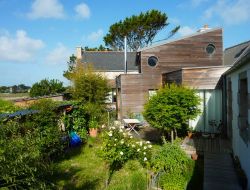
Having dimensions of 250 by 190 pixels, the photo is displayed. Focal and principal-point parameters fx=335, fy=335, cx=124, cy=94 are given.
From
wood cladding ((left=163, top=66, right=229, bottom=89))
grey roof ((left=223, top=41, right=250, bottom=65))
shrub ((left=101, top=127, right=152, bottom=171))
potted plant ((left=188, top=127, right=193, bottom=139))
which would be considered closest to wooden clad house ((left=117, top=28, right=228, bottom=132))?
grey roof ((left=223, top=41, right=250, bottom=65))

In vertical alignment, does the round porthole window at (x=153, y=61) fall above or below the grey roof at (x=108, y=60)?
below

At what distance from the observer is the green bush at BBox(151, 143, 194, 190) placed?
9.29 metres

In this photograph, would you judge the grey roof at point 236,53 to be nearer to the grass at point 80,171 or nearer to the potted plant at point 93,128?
the potted plant at point 93,128

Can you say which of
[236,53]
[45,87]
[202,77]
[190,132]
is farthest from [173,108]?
[45,87]

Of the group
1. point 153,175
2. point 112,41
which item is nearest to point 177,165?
point 153,175

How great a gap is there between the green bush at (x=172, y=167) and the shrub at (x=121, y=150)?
16.7 inches

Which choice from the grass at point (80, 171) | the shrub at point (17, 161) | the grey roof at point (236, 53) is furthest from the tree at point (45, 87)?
the shrub at point (17, 161)

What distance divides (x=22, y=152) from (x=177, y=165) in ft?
20.8

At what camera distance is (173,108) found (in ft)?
44.5

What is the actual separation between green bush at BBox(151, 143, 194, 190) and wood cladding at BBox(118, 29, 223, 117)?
1151 cm

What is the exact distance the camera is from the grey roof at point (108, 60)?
3055cm

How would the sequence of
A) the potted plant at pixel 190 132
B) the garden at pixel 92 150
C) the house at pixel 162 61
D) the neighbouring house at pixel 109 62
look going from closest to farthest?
the garden at pixel 92 150 → the potted plant at pixel 190 132 → the house at pixel 162 61 → the neighbouring house at pixel 109 62

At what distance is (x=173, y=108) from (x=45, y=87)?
17.5 meters

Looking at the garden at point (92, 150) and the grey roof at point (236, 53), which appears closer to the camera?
the garden at point (92, 150)
